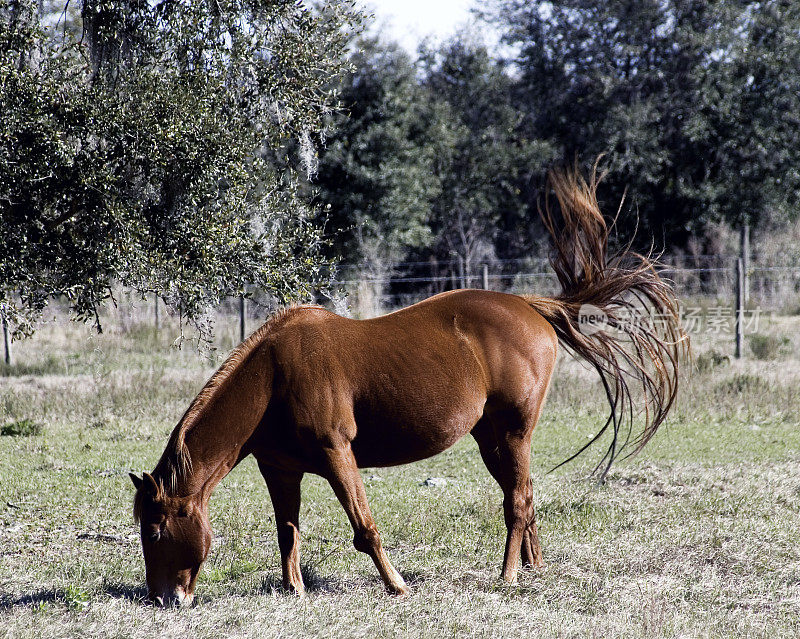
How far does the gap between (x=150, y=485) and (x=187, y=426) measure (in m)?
0.35

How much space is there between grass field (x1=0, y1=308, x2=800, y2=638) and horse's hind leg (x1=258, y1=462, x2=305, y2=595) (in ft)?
0.61

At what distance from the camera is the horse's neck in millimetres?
4430

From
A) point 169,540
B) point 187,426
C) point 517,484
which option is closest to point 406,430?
point 517,484

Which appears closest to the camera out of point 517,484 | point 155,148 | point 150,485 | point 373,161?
point 150,485

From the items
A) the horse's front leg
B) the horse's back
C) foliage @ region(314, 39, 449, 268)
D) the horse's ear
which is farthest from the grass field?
foliage @ region(314, 39, 449, 268)

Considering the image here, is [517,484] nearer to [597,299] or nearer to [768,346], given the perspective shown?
[597,299]

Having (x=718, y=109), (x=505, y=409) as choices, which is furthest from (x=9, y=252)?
(x=718, y=109)

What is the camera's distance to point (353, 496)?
4555 mm

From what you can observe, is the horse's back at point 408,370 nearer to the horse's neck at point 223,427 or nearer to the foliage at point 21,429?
the horse's neck at point 223,427

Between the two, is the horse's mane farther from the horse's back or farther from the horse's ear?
the horse's back

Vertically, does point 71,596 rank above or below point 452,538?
above

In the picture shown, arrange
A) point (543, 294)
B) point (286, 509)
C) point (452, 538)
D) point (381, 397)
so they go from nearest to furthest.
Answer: point (381, 397) < point (286, 509) < point (452, 538) < point (543, 294)

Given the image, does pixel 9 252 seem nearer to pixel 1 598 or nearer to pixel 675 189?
pixel 1 598

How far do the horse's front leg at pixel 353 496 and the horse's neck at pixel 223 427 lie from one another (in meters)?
0.46
